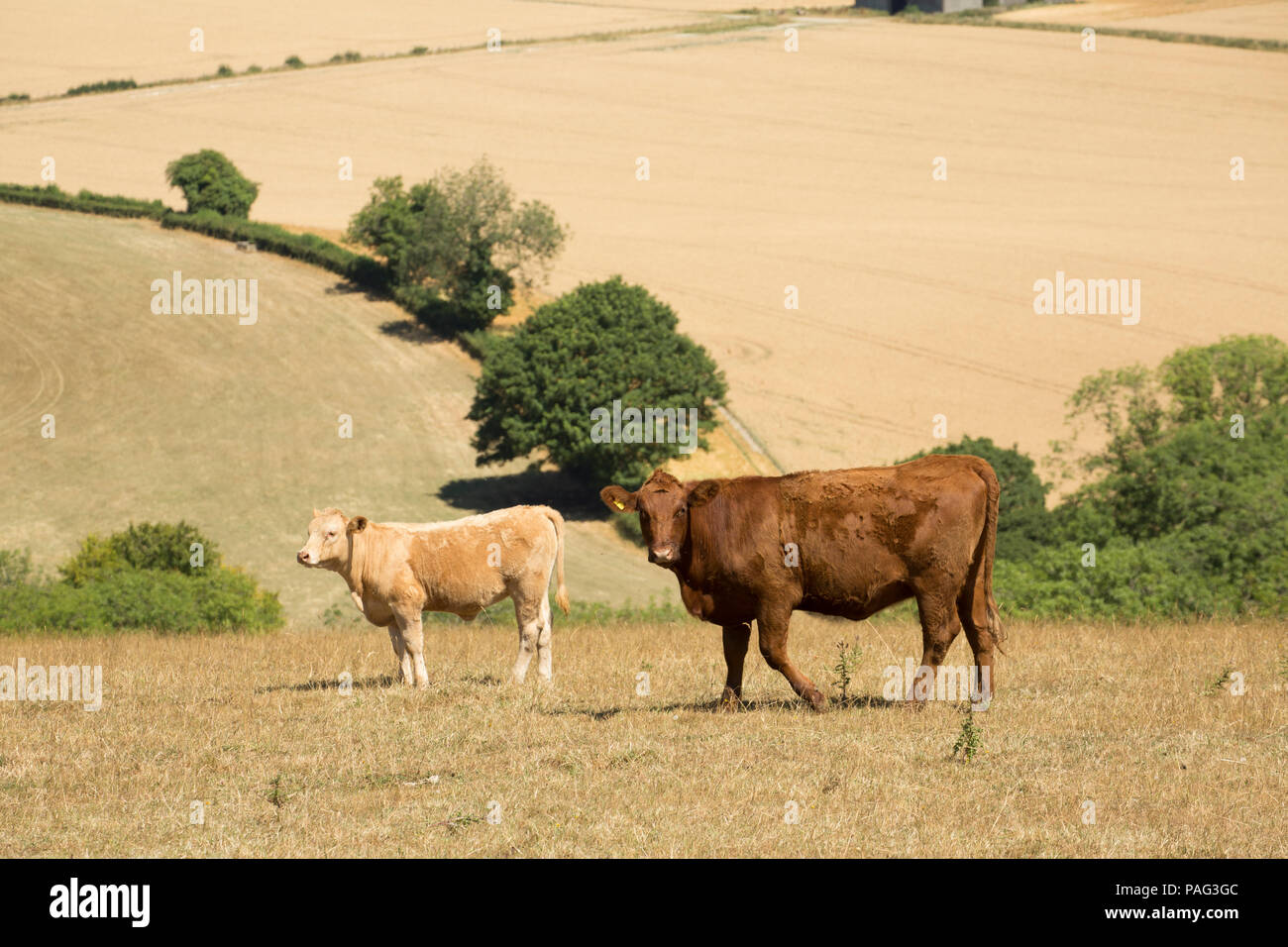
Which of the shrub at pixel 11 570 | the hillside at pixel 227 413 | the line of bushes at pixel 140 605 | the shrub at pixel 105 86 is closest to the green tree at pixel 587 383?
the hillside at pixel 227 413

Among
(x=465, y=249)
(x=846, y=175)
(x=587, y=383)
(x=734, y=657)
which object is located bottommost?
(x=587, y=383)

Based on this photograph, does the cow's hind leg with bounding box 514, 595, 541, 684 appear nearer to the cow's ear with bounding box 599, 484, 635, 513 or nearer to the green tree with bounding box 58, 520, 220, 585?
the cow's ear with bounding box 599, 484, 635, 513

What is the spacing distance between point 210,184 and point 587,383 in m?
37.6

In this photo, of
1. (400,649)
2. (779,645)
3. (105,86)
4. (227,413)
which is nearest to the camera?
(779,645)

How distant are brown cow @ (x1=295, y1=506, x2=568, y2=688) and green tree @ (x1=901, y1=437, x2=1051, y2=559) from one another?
102 feet

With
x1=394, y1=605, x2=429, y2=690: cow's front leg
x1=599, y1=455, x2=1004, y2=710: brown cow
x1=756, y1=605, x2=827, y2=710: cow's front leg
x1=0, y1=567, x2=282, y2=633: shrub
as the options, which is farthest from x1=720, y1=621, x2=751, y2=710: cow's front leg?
x1=0, y1=567, x2=282, y2=633: shrub

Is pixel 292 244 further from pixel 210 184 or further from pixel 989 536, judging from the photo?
pixel 989 536

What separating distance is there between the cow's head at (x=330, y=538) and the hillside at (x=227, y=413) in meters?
28.5

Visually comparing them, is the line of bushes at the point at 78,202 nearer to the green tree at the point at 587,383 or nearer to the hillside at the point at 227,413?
the hillside at the point at 227,413

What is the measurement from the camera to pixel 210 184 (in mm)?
89000

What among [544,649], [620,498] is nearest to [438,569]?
[544,649]

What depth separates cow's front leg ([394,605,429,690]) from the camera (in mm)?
17391

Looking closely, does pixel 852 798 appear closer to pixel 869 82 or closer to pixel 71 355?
pixel 71 355

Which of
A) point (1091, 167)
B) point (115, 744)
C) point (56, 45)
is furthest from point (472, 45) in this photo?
point (115, 744)
